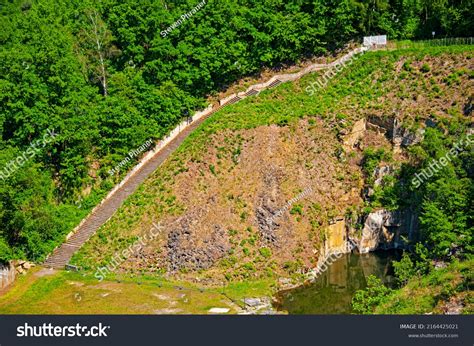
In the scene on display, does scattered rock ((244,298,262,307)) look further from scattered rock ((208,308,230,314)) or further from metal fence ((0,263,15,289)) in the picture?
metal fence ((0,263,15,289))

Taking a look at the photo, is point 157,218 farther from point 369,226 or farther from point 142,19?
point 142,19

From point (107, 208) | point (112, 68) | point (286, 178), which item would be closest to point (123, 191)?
point (107, 208)

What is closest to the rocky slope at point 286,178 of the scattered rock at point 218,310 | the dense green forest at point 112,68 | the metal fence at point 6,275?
the scattered rock at point 218,310

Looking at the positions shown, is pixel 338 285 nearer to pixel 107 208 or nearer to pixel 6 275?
pixel 107 208

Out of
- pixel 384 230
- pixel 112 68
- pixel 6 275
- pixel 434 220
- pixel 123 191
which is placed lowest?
pixel 6 275

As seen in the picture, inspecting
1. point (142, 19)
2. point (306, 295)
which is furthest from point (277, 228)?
point (142, 19)

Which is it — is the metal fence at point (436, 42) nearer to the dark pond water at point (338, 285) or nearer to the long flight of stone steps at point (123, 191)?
the long flight of stone steps at point (123, 191)

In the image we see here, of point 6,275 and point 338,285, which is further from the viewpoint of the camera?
point 6,275
